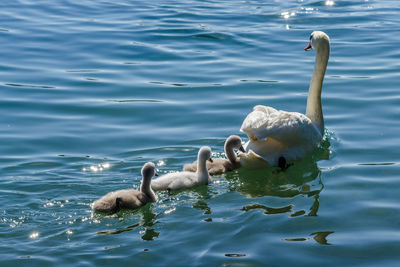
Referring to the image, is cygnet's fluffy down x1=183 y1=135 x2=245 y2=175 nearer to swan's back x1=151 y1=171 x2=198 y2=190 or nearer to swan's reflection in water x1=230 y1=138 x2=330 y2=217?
swan's reflection in water x1=230 y1=138 x2=330 y2=217

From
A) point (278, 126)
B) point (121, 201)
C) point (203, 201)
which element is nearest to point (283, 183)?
point (278, 126)

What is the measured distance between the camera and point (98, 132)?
13.5m

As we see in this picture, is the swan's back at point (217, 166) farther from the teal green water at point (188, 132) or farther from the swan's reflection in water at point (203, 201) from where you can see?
the swan's reflection in water at point (203, 201)

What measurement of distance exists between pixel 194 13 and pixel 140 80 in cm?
856

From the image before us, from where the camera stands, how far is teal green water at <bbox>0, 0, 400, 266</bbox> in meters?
8.84

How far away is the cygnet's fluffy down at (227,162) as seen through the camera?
11422 millimetres

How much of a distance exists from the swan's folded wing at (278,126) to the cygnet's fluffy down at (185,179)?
3.00 feet

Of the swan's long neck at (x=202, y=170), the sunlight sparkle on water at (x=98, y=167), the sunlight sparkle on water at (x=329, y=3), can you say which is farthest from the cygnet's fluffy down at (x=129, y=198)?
the sunlight sparkle on water at (x=329, y=3)

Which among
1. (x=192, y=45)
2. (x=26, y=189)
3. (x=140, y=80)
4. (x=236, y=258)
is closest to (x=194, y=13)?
(x=192, y=45)

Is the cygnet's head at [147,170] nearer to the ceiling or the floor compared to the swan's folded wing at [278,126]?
nearer to the floor

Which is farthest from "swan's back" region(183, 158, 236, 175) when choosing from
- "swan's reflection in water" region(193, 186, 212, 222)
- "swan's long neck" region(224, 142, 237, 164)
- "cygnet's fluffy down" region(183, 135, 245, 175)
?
"swan's reflection in water" region(193, 186, 212, 222)

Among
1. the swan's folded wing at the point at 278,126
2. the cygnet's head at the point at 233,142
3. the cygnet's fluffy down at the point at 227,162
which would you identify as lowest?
the cygnet's fluffy down at the point at 227,162

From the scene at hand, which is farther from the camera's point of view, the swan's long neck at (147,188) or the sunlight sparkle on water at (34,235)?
the swan's long neck at (147,188)

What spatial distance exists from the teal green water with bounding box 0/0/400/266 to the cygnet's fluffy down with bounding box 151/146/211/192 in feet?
0.56
